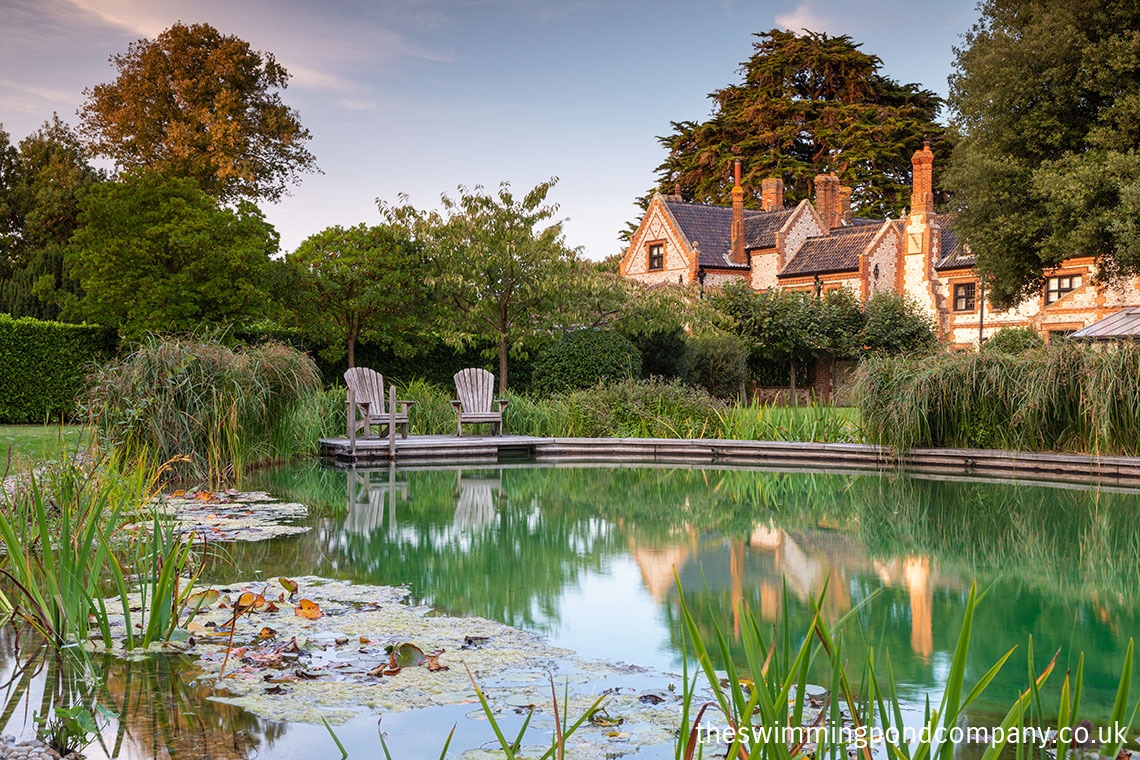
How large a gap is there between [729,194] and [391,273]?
26267mm

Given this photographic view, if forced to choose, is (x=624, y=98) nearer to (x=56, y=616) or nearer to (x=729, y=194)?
(x=56, y=616)

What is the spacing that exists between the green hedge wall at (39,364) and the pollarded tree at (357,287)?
3.49m

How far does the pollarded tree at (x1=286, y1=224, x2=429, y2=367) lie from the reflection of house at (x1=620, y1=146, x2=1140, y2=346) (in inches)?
596

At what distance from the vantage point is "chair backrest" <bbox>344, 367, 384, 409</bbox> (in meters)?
13.5

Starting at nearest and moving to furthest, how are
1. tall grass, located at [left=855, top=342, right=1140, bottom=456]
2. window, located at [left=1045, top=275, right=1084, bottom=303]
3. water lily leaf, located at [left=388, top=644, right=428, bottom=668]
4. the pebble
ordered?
the pebble, water lily leaf, located at [left=388, top=644, right=428, bottom=668], tall grass, located at [left=855, top=342, right=1140, bottom=456], window, located at [left=1045, top=275, right=1084, bottom=303]

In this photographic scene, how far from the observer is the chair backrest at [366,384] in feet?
44.4

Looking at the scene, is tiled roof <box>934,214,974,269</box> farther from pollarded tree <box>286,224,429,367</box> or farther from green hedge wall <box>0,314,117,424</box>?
green hedge wall <box>0,314,117,424</box>

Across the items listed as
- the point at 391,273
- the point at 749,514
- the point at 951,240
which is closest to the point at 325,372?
the point at 391,273

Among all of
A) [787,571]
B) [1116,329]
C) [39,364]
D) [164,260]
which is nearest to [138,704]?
[787,571]

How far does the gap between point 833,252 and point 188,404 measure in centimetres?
2908

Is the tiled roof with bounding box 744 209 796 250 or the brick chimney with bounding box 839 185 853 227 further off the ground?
the brick chimney with bounding box 839 185 853 227

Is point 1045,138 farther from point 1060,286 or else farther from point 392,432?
point 392,432

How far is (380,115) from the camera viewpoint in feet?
58.8

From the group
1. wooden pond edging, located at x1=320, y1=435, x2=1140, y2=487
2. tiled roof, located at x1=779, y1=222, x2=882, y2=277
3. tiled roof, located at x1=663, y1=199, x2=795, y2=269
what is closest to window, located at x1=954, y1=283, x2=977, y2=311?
tiled roof, located at x1=779, y1=222, x2=882, y2=277
